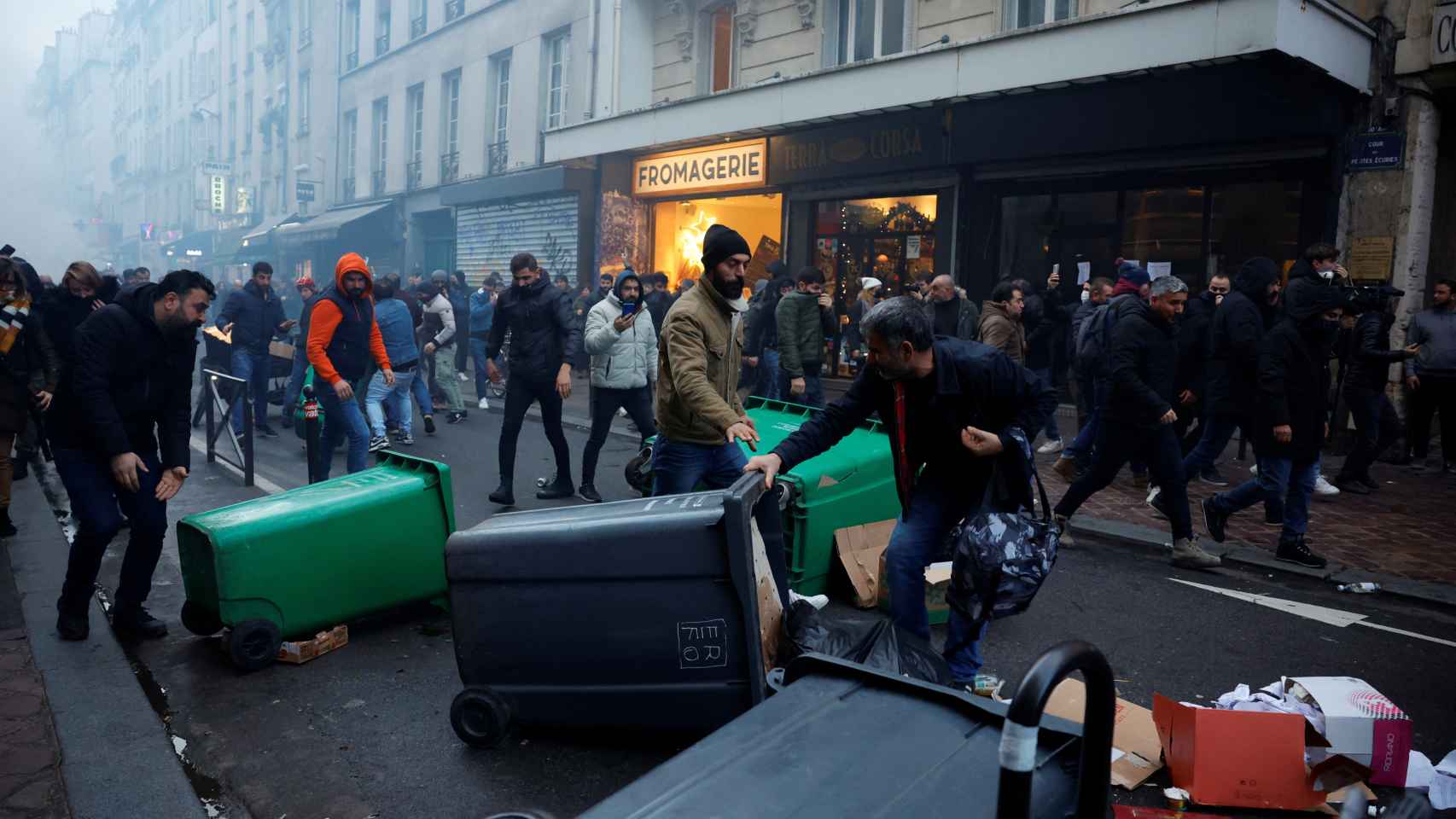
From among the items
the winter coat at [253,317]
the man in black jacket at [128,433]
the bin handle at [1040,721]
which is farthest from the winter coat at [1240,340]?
the winter coat at [253,317]

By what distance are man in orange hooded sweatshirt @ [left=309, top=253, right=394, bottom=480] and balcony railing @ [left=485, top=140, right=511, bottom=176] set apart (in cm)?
1561

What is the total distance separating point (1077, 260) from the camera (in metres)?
12.5

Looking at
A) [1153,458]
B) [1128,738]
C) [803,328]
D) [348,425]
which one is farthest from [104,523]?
[803,328]

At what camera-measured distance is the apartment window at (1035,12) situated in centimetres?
1228

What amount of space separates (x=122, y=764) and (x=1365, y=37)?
11.6m

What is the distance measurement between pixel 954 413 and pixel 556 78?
1967cm

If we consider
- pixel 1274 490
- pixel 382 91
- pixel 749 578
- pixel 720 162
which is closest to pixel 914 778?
pixel 749 578

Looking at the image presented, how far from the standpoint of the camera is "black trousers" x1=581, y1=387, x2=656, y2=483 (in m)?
7.80

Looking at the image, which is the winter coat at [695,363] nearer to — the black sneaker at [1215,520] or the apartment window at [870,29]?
the black sneaker at [1215,520]

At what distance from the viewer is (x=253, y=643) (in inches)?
166

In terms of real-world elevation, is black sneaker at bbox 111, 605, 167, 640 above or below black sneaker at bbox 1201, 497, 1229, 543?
below

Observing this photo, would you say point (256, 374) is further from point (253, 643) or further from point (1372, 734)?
point (1372, 734)

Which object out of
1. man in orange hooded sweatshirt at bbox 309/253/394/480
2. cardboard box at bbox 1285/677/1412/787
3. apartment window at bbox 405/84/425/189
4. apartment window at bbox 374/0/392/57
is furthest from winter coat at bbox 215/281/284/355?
apartment window at bbox 374/0/392/57

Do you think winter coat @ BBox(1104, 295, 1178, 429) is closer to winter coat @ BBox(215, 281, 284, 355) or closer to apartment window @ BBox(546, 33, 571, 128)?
winter coat @ BBox(215, 281, 284, 355)
